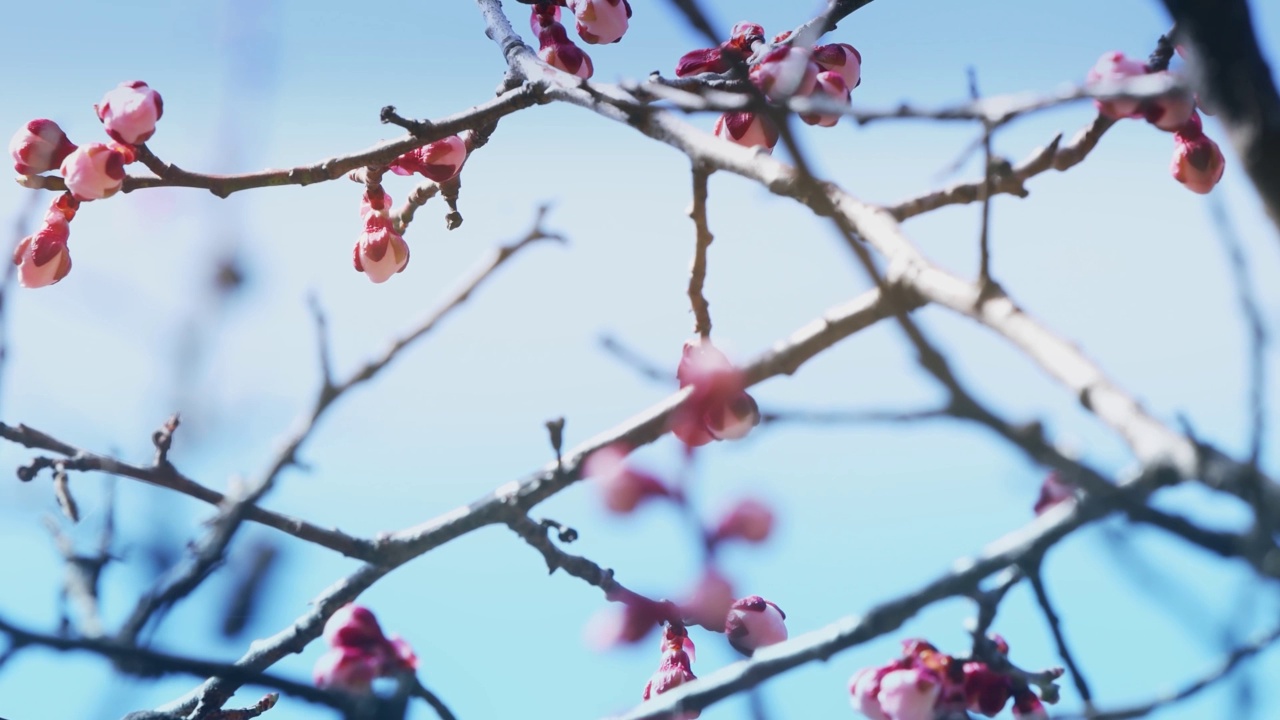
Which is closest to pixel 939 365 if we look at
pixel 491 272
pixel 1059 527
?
pixel 1059 527

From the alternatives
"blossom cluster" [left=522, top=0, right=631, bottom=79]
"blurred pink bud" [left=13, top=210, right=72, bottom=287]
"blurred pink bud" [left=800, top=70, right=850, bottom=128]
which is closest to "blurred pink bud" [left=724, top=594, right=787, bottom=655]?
"blurred pink bud" [left=800, top=70, right=850, bottom=128]

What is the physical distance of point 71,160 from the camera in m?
2.02

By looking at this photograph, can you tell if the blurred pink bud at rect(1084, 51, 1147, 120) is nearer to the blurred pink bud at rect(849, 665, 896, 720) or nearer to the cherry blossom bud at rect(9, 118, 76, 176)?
the blurred pink bud at rect(849, 665, 896, 720)

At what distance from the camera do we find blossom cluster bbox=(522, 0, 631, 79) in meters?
2.43

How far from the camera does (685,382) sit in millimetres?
1748

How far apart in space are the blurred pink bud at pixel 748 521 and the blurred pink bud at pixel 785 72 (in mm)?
714

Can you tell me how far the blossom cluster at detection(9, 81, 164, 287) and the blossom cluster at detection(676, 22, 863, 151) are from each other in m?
1.20

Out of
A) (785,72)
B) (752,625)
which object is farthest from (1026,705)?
(785,72)

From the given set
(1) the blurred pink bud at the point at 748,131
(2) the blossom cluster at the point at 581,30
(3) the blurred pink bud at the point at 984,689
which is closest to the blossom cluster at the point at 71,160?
(2) the blossom cluster at the point at 581,30

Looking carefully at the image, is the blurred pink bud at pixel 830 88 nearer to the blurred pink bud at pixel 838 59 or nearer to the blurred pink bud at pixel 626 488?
the blurred pink bud at pixel 838 59

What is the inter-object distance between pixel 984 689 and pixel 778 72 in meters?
1.12

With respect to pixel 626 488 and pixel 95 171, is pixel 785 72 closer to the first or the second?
pixel 626 488

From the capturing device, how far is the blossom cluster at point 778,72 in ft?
5.78

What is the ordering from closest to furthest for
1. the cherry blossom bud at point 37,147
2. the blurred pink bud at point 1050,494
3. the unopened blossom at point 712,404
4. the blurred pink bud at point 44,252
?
the blurred pink bud at point 1050,494 → the unopened blossom at point 712,404 → the cherry blossom bud at point 37,147 → the blurred pink bud at point 44,252
